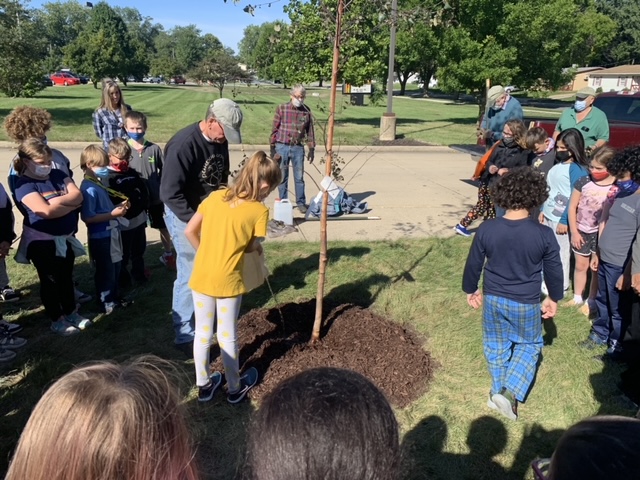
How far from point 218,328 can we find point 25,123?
2687mm

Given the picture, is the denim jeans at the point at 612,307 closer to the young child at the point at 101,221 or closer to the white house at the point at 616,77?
the young child at the point at 101,221

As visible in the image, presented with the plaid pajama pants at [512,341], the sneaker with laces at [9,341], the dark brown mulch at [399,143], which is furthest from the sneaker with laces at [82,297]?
the dark brown mulch at [399,143]

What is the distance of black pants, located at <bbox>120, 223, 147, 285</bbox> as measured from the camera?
5125 mm

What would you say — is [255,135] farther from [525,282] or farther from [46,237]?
[525,282]

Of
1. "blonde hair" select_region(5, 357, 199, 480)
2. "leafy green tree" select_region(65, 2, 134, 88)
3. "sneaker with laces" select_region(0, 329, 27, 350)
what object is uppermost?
"leafy green tree" select_region(65, 2, 134, 88)

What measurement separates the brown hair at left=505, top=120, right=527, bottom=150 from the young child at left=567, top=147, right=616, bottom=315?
1.04m

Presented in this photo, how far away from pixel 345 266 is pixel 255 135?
39.7 ft

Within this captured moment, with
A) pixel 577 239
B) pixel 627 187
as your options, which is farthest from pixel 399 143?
pixel 627 187

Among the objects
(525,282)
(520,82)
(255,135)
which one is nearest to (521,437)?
(525,282)

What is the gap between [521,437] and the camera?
3297mm

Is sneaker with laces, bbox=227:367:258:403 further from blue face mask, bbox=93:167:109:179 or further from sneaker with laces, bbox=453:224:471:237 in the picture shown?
sneaker with laces, bbox=453:224:471:237

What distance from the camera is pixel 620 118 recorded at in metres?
10.4

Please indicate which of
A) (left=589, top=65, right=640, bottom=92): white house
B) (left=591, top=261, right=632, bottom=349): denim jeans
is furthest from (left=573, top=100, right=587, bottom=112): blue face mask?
(left=589, top=65, right=640, bottom=92): white house

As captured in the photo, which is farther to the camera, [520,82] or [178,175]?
[520,82]
